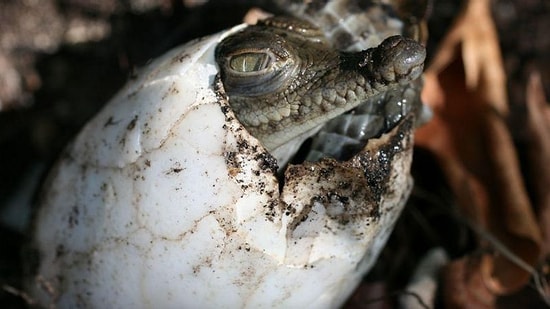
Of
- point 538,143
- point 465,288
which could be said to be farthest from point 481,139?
point 465,288

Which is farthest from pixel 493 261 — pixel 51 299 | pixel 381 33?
pixel 51 299

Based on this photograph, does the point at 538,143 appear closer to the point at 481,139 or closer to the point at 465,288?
the point at 481,139

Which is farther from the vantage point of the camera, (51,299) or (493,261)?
(493,261)

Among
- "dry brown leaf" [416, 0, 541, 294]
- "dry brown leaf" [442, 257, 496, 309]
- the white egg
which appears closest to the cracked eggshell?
the white egg

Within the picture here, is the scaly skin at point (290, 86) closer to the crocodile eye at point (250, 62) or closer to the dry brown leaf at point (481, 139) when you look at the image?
the crocodile eye at point (250, 62)

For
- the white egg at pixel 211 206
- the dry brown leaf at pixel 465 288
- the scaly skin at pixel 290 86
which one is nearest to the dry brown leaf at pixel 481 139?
the dry brown leaf at pixel 465 288

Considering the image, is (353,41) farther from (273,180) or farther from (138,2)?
(138,2)
